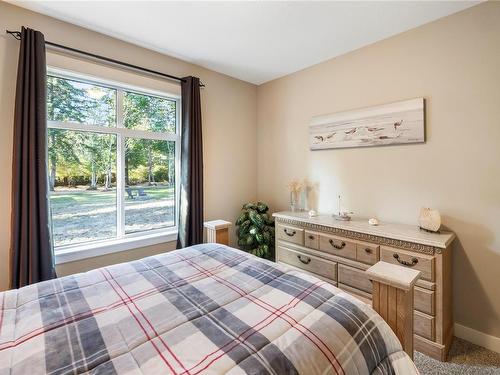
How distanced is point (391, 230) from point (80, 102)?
3.02m

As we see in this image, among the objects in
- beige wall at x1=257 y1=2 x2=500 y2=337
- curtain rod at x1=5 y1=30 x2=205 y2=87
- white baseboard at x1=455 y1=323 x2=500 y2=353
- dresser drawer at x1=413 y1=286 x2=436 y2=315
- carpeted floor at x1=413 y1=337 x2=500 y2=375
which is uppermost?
curtain rod at x1=5 y1=30 x2=205 y2=87

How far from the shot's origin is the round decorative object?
1.94m

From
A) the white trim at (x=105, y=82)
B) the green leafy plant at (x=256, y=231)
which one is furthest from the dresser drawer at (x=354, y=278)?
the white trim at (x=105, y=82)

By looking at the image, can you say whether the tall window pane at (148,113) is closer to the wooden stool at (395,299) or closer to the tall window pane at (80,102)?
the tall window pane at (80,102)

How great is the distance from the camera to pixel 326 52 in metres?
2.64

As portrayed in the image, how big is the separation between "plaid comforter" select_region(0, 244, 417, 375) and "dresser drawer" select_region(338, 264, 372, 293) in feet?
3.33

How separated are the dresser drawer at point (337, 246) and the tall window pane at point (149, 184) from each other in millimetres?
1763

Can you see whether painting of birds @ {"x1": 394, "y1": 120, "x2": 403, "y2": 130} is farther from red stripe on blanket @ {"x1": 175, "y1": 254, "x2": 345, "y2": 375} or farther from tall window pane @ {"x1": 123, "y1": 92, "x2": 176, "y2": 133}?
tall window pane @ {"x1": 123, "y1": 92, "x2": 176, "y2": 133}

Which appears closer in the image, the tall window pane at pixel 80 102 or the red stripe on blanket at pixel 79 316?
the red stripe on blanket at pixel 79 316

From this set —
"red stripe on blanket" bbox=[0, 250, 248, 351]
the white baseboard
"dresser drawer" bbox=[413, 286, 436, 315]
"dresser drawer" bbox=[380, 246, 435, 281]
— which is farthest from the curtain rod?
the white baseboard

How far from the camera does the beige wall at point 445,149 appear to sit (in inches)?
73.2

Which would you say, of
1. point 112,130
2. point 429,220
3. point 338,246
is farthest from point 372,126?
point 112,130

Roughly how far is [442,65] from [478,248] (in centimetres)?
151

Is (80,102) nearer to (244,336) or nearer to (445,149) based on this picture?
(244,336)
